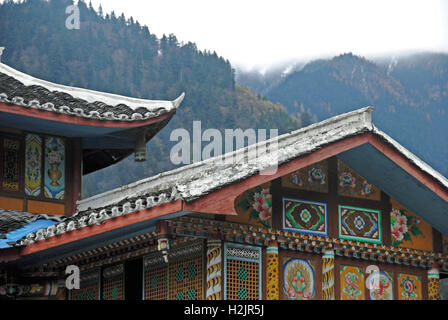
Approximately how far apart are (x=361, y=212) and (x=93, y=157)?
22.1 feet

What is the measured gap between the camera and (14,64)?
9738 centimetres

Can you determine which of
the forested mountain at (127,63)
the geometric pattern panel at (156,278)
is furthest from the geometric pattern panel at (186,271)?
the forested mountain at (127,63)

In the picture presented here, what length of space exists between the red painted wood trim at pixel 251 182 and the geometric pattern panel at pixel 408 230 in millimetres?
2065

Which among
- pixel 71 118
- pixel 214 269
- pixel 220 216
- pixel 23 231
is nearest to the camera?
pixel 214 269

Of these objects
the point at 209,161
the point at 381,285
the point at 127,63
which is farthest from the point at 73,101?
the point at 127,63

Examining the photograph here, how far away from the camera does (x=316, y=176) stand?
52.6 feet

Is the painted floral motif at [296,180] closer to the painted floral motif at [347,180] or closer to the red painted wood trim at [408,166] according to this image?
the painted floral motif at [347,180]

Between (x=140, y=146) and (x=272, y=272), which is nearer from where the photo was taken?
(x=272, y=272)

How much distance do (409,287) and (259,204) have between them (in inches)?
133

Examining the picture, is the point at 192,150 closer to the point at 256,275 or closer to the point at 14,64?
the point at 14,64

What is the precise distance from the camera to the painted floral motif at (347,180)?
16312mm

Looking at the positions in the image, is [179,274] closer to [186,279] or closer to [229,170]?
[186,279]

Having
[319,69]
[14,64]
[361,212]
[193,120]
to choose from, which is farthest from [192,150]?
[319,69]
